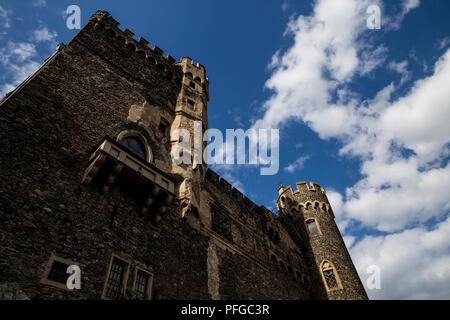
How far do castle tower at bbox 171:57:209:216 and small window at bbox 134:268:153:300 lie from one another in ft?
11.1

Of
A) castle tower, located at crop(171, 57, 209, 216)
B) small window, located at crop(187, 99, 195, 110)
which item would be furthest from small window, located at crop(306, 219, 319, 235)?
small window, located at crop(187, 99, 195, 110)

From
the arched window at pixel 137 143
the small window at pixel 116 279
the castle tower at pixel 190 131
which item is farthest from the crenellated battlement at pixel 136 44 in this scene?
the small window at pixel 116 279

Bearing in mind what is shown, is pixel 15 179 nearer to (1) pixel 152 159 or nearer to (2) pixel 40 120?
(2) pixel 40 120

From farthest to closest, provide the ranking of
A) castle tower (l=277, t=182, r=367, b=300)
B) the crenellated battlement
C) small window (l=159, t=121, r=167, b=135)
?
castle tower (l=277, t=182, r=367, b=300)
the crenellated battlement
small window (l=159, t=121, r=167, b=135)

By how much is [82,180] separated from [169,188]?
2905 mm

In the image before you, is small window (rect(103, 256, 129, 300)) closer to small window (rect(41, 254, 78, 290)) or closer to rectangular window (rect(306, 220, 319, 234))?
small window (rect(41, 254, 78, 290))

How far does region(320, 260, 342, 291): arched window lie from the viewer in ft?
60.4

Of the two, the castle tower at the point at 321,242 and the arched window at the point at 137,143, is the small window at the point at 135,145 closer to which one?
the arched window at the point at 137,143

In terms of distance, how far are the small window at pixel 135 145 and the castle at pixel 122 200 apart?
56 mm

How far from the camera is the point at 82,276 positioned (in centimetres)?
807

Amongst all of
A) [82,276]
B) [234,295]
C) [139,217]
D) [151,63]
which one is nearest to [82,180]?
[139,217]

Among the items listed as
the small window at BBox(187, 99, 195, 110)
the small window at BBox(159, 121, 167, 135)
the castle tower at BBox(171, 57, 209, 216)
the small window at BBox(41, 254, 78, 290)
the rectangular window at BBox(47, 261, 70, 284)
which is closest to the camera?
the small window at BBox(41, 254, 78, 290)

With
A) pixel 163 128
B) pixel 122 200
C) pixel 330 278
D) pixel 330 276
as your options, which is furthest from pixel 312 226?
pixel 122 200

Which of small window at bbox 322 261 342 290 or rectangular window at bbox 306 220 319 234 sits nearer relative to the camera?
small window at bbox 322 261 342 290
